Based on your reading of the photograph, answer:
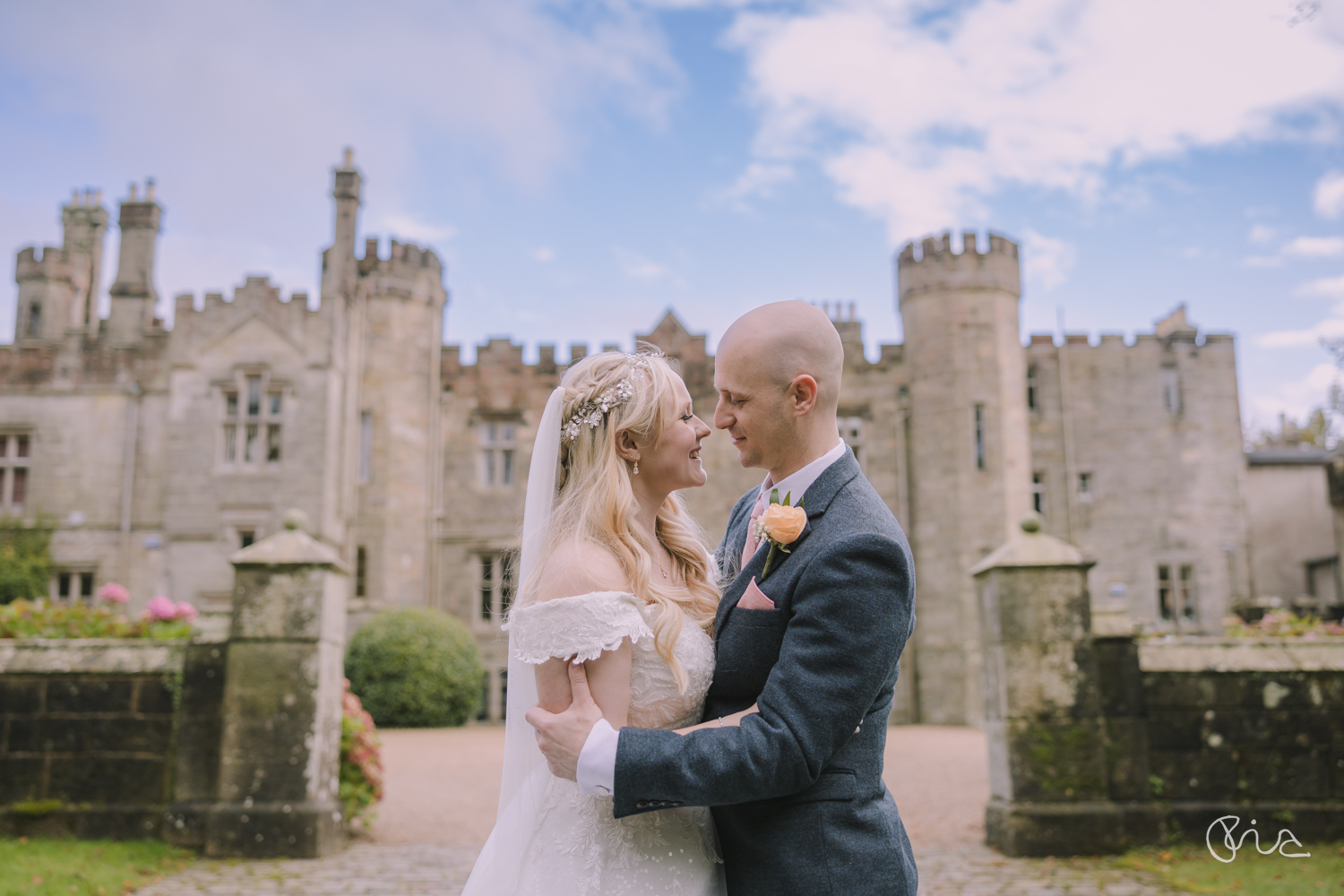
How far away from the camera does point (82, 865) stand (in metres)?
5.55

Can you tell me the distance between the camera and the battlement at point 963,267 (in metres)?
21.5

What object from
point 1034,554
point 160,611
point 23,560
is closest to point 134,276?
point 23,560

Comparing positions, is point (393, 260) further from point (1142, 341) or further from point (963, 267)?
point (1142, 341)

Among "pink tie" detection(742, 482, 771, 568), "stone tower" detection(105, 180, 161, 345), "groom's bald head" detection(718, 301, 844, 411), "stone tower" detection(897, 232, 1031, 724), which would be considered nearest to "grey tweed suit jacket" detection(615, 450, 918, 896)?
"pink tie" detection(742, 482, 771, 568)

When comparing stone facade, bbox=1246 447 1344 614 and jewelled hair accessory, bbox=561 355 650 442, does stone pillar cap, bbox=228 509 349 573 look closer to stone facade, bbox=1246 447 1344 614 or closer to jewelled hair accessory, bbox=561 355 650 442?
jewelled hair accessory, bbox=561 355 650 442

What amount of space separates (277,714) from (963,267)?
18.7 metres

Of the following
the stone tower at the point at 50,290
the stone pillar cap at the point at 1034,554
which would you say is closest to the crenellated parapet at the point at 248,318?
the stone tower at the point at 50,290

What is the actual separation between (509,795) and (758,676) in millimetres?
828

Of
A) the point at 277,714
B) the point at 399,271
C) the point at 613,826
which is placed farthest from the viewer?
the point at 399,271

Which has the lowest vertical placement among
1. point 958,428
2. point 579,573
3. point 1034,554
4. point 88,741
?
point 88,741

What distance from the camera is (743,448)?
2.36 m

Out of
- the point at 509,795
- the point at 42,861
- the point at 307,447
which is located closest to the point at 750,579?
the point at 509,795

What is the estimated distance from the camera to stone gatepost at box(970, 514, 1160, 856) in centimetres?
632

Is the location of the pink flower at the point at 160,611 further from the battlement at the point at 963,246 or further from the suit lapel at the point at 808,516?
the battlement at the point at 963,246
